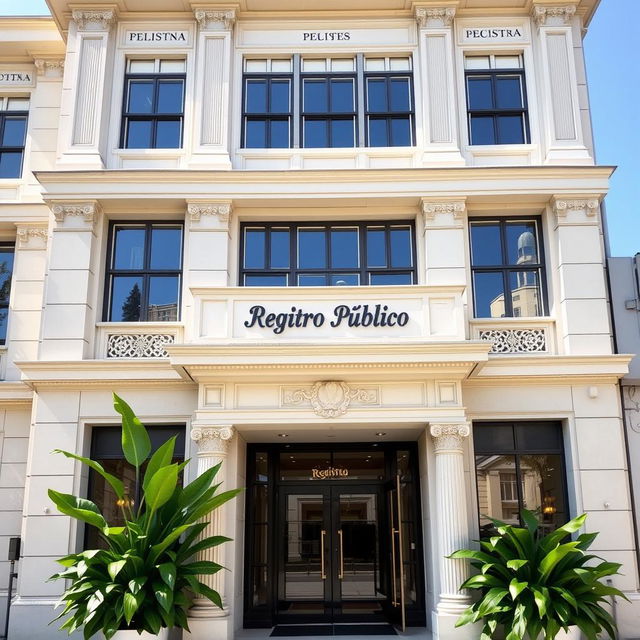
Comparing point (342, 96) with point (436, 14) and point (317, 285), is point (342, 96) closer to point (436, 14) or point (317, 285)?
point (436, 14)

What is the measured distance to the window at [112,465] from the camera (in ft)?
37.2

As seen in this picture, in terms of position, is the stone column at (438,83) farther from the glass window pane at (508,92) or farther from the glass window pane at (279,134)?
the glass window pane at (279,134)

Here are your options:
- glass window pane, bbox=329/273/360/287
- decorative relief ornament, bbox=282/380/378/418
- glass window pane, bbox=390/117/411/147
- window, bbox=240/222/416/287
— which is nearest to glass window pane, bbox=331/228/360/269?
window, bbox=240/222/416/287

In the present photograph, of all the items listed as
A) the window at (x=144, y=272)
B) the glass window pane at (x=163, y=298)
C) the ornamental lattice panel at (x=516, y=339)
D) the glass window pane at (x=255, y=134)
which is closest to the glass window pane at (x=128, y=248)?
the window at (x=144, y=272)

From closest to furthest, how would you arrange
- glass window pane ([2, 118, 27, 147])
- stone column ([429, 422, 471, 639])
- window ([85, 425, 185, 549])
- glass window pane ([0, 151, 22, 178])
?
1. stone column ([429, 422, 471, 639])
2. window ([85, 425, 185, 549])
3. glass window pane ([0, 151, 22, 178])
4. glass window pane ([2, 118, 27, 147])

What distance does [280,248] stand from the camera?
41.4 ft

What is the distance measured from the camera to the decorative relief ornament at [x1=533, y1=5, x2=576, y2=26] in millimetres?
12969

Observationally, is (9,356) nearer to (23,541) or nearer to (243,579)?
(23,541)

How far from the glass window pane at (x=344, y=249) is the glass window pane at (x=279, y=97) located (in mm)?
2597

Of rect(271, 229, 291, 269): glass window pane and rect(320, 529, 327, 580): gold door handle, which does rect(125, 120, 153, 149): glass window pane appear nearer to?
rect(271, 229, 291, 269): glass window pane

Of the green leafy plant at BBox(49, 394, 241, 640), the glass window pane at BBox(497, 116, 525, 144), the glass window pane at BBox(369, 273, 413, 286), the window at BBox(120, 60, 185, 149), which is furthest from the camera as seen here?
the window at BBox(120, 60, 185, 149)

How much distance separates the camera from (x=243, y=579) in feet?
38.4

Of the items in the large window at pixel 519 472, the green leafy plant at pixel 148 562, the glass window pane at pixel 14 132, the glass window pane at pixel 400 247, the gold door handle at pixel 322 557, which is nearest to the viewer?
the green leafy plant at pixel 148 562

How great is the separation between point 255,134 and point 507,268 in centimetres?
531
